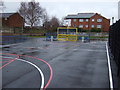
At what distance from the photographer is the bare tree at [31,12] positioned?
165 feet

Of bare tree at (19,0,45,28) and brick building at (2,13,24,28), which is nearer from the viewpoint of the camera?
bare tree at (19,0,45,28)

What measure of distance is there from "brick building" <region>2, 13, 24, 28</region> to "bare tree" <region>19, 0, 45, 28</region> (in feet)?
12.0

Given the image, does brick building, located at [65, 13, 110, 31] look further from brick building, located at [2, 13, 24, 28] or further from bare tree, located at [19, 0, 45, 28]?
brick building, located at [2, 13, 24, 28]

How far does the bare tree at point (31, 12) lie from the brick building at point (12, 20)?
12.0 feet

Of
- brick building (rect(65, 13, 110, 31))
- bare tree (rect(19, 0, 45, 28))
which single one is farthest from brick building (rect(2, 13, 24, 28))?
brick building (rect(65, 13, 110, 31))

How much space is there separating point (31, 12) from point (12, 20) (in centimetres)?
1007

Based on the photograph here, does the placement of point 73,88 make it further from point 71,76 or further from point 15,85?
point 15,85

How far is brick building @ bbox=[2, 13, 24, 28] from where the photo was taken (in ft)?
175

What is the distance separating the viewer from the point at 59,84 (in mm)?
6320

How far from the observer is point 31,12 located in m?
49.9

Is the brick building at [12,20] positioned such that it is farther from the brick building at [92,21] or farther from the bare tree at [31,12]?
the brick building at [92,21]

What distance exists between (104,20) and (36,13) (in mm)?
28217

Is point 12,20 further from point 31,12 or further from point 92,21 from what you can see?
point 92,21

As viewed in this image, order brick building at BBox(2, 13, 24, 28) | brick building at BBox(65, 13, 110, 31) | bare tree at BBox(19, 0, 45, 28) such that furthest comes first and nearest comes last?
brick building at BBox(65, 13, 110, 31)
brick building at BBox(2, 13, 24, 28)
bare tree at BBox(19, 0, 45, 28)
